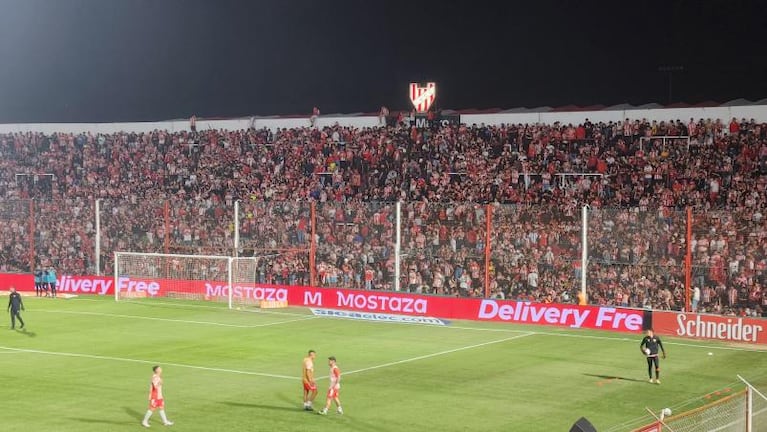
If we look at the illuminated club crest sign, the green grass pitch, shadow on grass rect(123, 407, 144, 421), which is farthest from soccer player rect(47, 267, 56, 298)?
shadow on grass rect(123, 407, 144, 421)

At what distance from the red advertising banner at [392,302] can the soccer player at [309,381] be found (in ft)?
53.6

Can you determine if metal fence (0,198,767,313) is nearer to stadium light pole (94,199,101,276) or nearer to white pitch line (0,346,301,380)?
stadium light pole (94,199,101,276)

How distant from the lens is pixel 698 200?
4212 cm

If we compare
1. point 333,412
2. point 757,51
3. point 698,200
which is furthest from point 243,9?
point 333,412

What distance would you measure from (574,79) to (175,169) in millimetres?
22967

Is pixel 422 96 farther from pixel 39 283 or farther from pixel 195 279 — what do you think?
pixel 39 283

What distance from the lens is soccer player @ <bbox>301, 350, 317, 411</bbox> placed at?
2445 cm

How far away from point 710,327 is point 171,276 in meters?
24.2

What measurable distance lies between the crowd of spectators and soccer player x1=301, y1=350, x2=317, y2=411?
1672cm

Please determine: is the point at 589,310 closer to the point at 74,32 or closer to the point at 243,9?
the point at 243,9

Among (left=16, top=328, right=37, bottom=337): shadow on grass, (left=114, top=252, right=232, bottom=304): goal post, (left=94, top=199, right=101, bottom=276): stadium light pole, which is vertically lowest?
(left=16, top=328, right=37, bottom=337): shadow on grass

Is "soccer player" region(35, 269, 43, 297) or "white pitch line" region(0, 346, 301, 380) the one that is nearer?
"white pitch line" region(0, 346, 301, 380)

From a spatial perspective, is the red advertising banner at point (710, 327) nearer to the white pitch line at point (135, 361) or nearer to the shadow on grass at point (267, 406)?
the white pitch line at point (135, 361)

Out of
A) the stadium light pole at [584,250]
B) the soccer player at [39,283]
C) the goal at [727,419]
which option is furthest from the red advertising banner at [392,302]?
the goal at [727,419]
